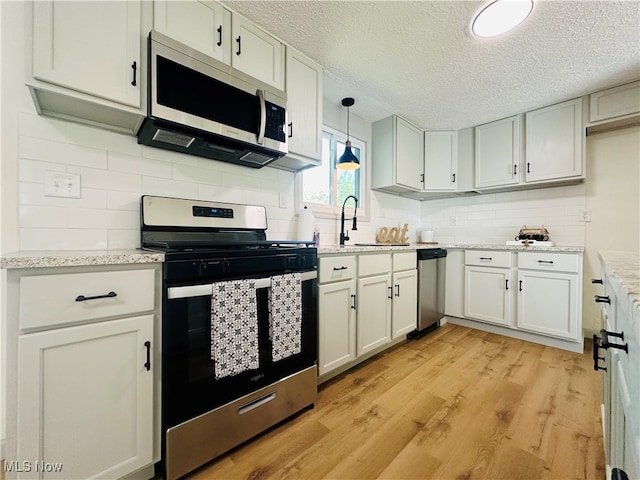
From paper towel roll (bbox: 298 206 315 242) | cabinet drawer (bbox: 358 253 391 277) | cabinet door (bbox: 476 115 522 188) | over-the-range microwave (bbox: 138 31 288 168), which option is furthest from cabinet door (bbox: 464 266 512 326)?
over-the-range microwave (bbox: 138 31 288 168)

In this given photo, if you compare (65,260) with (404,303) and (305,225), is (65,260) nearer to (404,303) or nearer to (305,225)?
(305,225)

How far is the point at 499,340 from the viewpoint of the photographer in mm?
2625

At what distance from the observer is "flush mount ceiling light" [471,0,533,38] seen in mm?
1456

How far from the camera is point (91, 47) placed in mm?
1119

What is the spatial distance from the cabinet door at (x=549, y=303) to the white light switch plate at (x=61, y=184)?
3383mm

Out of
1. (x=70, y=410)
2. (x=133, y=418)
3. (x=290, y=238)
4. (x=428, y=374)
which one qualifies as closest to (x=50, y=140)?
(x=70, y=410)

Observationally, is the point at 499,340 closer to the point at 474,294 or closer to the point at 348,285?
the point at 474,294

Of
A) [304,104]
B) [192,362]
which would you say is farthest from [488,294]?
[192,362]

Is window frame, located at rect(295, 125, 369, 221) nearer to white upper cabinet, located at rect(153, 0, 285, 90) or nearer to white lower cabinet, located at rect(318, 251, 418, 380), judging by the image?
white lower cabinet, located at rect(318, 251, 418, 380)

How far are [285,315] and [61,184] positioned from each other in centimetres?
123

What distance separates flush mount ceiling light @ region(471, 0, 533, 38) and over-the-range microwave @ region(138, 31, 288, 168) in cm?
123

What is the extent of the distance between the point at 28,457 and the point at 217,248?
85 centimetres

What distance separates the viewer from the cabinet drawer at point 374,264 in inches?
76.8

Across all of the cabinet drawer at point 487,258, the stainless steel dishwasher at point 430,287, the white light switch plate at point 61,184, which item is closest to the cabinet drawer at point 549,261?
the cabinet drawer at point 487,258
